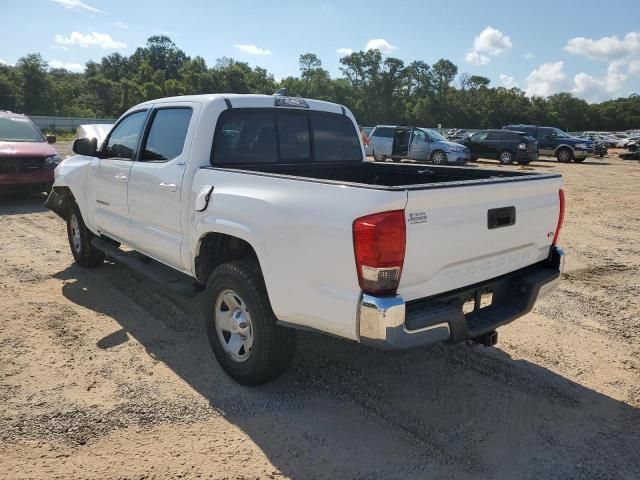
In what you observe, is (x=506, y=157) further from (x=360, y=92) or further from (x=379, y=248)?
(x=360, y=92)

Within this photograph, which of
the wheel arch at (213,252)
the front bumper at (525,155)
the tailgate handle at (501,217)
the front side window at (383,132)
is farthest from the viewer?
the front bumper at (525,155)

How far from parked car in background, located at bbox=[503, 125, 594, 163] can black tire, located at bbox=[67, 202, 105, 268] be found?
23.9 m

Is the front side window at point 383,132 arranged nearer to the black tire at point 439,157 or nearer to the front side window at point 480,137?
the black tire at point 439,157

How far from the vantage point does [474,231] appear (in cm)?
300

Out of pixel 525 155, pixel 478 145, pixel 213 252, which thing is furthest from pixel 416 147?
pixel 213 252

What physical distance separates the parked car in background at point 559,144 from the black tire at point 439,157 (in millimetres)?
7543

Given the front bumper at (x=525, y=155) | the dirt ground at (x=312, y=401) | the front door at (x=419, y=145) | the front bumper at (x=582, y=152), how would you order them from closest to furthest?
the dirt ground at (x=312, y=401) < the front door at (x=419, y=145) < the front bumper at (x=525, y=155) < the front bumper at (x=582, y=152)

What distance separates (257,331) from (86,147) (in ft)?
11.0

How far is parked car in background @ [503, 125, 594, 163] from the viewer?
2544cm

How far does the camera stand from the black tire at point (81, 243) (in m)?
6.11

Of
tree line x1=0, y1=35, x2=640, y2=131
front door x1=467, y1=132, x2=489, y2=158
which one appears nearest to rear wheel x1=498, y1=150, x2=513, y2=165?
front door x1=467, y1=132, x2=489, y2=158

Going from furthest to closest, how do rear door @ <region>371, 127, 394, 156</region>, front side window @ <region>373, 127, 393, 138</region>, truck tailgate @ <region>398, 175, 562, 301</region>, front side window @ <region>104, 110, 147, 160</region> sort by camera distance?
front side window @ <region>373, 127, 393, 138</region> < rear door @ <region>371, 127, 394, 156</region> < front side window @ <region>104, 110, 147, 160</region> < truck tailgate @ <region>398, 175, 562, 301</region>

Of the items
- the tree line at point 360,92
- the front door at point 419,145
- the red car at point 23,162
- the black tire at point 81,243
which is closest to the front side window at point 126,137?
the black tire at point 81,243

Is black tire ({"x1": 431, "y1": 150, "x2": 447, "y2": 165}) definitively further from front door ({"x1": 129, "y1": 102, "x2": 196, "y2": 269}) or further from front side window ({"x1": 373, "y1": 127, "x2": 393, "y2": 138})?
front door ({"x1": 129, "y1": 102, "x2": 196, "y2": 269})
